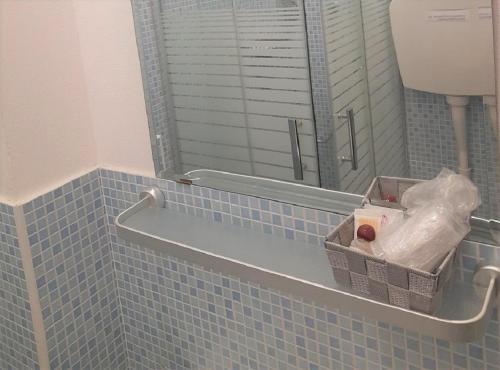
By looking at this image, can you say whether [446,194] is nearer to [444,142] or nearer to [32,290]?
[444,142]

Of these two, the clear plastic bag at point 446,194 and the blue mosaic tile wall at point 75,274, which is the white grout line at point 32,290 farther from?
the clear plastic bag at point 446,194

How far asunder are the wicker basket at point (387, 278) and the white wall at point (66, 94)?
0.59 metres

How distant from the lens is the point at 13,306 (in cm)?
146

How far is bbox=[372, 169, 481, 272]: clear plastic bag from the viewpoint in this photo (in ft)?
2.99

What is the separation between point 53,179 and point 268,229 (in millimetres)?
497

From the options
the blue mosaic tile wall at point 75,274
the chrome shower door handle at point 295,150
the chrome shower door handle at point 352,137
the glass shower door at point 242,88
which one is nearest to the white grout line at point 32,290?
the blue mosaic tile wall at point 75,274

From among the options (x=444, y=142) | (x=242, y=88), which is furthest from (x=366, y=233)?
(x=242, y=88)

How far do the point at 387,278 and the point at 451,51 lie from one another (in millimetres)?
353

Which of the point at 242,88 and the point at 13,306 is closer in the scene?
the point at 242,88

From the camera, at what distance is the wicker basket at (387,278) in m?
0.89

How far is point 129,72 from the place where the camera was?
138 cm

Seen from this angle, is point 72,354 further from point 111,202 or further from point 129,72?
point 129,72

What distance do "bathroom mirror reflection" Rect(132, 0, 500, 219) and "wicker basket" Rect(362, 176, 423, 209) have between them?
13mm

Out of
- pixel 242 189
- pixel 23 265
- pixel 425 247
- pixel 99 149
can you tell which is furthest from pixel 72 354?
pixel 425 247
